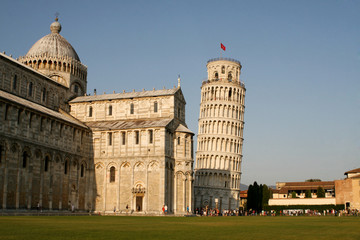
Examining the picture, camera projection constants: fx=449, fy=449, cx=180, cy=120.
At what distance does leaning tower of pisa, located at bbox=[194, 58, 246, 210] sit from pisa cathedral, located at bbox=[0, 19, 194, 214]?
28622mm

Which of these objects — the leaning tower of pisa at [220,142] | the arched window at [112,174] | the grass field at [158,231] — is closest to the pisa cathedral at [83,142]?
the arched window at [112,174]

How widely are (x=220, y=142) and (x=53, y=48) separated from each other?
133 feet

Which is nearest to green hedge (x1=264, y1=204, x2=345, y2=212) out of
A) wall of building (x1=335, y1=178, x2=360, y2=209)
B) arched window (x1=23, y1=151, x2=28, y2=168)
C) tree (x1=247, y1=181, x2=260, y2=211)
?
wall of building (x1=335, y1=178, x2=360, y2=209)

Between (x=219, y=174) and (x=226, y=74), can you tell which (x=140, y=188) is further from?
(x=226, y=74)

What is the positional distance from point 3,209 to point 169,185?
2177cm

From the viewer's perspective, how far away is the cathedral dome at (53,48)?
68.8 m

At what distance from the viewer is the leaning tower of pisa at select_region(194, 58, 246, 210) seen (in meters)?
93.1

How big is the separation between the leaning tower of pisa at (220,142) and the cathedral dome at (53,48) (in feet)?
113

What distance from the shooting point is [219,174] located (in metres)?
93.2

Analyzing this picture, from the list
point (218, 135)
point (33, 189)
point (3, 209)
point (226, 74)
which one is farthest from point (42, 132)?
point (226, 74)

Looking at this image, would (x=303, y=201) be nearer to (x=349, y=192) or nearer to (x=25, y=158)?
(x=349, y=192)

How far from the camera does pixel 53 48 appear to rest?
69312 millimetres

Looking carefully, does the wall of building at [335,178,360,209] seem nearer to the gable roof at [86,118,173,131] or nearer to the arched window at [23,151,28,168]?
the gable roof at [86,118,173,131]

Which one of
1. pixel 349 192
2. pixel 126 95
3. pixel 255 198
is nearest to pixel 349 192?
pixel 349 192
